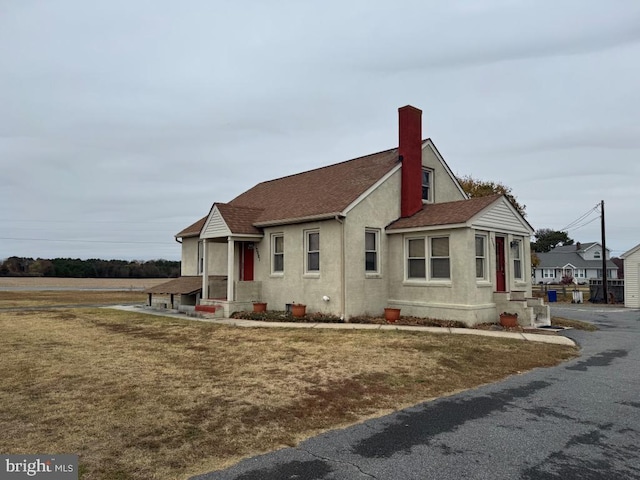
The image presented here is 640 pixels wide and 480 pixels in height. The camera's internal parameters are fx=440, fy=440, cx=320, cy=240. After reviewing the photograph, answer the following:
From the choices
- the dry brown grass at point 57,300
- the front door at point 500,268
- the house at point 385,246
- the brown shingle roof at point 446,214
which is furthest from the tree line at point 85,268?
the front door at point 500,268

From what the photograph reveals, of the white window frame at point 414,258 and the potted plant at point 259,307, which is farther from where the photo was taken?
the potted plant at point 259,307

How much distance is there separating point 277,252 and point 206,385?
1137cm

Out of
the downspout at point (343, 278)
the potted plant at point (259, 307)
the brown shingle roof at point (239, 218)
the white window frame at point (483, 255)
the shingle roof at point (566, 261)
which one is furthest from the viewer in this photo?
the shingle roof at point (566, 261)

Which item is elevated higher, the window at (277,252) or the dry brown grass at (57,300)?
the window at (277,252)

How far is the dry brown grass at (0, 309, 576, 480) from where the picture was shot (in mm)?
4453

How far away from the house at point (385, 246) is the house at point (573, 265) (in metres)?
57.9

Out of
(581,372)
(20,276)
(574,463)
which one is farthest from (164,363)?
(20,276)

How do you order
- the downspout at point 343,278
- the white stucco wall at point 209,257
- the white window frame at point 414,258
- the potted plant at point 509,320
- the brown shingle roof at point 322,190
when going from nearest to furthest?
the potted plant at point 509,320, the downspout at point 343,278, the white window frame at point 414,258, the brown shingle roof at point 322,190, the white stucco wall at point 209,257

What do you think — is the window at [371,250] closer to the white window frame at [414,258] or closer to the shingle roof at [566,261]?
the white window frame at [414,258]

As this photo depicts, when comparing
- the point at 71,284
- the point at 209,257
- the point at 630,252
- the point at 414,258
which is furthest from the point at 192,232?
the point at 71,284

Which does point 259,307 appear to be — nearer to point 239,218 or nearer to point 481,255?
point 239,218

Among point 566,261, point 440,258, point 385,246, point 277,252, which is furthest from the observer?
point 566,261

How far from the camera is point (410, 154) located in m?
17.1

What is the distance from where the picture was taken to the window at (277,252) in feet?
58.6
